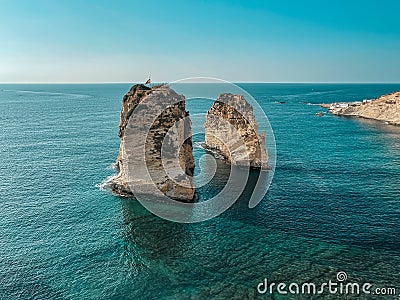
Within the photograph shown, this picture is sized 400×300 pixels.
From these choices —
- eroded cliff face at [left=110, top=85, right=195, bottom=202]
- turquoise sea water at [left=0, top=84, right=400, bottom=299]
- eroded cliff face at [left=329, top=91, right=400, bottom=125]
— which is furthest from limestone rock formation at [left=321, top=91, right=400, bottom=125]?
eroded cliff face at [left=110, top=85, right=195, bottom=202]

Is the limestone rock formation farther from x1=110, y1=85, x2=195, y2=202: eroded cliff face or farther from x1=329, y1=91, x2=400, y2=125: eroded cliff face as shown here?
x1=110, y1=85, x2=195, y2=202: eroded cliff face

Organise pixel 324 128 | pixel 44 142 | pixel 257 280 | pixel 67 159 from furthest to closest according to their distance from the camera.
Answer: pixel 324 128 < pixel 44 142 < pixel 67 159 < pixel 257 280

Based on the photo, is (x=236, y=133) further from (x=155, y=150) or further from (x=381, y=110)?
(x=381, y=110)

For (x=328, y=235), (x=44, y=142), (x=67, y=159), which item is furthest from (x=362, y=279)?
(x=44, y=142)

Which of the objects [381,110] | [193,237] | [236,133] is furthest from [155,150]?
[381,110]

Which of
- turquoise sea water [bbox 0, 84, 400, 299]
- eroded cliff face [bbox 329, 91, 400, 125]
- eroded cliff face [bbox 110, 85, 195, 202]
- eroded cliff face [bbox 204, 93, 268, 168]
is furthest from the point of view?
eroded cliff face [bbox 329, 91, 400, 125]

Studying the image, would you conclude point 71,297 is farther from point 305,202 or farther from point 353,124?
point 353,124

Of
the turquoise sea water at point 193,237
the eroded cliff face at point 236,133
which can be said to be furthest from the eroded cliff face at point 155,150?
the eroded cliff face at point 236,133
